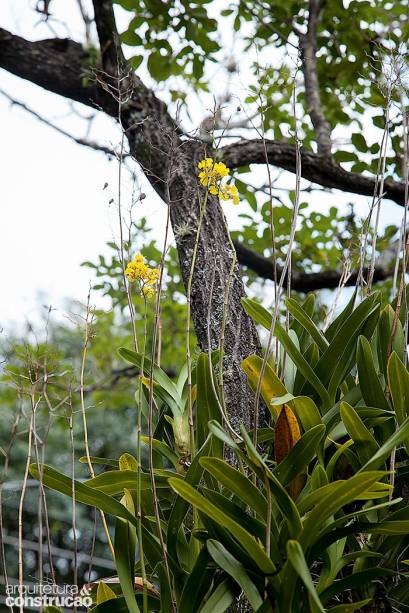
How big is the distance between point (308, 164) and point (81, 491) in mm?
1344

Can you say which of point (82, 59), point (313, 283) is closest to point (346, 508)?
point (82, 59)

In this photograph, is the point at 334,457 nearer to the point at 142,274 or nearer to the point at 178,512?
the point at 178,512

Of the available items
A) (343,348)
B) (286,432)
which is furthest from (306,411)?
(343,348)

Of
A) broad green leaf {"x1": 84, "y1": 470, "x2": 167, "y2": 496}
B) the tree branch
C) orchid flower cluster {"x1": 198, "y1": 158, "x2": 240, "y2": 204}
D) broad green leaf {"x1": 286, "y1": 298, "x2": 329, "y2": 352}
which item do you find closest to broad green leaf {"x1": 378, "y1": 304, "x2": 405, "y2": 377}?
broad green leaf {"x1": 286, "y1": 298, "x2": 329, "y2": 352}

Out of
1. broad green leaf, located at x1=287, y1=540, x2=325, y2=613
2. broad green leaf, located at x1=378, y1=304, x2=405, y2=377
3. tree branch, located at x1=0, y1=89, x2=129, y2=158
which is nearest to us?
broad green leaf, located at x1=287, y1=540, x2=325, y2=613

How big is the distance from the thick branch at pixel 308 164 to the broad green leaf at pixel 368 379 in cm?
87

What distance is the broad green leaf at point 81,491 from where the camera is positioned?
112cm

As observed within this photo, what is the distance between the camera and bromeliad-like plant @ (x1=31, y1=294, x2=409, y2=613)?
98cm

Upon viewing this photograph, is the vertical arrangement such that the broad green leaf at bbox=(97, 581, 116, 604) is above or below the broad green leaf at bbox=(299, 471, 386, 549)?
below

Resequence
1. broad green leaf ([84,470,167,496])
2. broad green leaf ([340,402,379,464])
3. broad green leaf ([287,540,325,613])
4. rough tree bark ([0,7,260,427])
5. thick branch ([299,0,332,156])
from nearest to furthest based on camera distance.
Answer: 1. broad green leaf ([287,540,325,613])
2. broad green leaf ([340,402,379,464])
3. broad green leaf ([84,470,167,496])
4. rough tree bark ([0,7,260,427])
5. thick branch ([299,0,332,156])

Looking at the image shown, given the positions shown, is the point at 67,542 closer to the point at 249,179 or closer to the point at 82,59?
the point at 249,179

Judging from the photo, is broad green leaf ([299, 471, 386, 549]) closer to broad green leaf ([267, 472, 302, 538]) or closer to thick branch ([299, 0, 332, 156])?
broad green leaf ([267, 472, 302, 538])

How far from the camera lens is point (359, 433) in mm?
1124

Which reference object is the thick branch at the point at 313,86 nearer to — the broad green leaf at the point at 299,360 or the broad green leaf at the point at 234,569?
the broad green leaf at the point at 299,360
